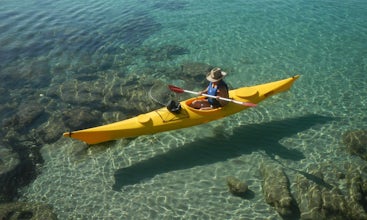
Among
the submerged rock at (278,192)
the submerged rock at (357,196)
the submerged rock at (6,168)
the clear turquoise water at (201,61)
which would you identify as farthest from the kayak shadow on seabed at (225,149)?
the submerged rock at (6,168)

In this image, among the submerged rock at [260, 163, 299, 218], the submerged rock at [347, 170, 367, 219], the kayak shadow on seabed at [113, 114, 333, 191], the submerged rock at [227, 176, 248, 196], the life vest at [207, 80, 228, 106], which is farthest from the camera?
the life vest at [207, 80, 228, 106]

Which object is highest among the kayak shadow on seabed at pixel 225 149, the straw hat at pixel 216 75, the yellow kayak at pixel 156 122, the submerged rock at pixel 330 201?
the straw hat at pixel 216 75

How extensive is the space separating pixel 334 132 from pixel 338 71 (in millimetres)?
4102

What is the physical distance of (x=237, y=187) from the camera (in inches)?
330

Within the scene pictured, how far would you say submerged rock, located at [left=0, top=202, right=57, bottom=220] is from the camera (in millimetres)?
7938

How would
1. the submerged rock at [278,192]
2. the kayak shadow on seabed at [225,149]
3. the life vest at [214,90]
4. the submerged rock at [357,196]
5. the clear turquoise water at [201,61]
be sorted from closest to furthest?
the submerged rock at [357,196] < the submerged rock at [278,192] < the clear turquoise water at [201,61] < the kayak shadow on seabed at [225,149] < the life vest at [214,90]

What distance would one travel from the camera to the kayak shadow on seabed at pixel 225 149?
932 cm

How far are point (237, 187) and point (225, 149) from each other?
179cm

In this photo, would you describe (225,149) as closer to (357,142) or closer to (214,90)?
(214,90)

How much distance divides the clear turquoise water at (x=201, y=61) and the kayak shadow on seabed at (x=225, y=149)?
0.10 feet

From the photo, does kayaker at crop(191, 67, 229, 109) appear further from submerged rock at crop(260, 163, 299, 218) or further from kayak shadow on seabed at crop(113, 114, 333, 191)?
submerged rock at crop(260, 163, 299, 218)

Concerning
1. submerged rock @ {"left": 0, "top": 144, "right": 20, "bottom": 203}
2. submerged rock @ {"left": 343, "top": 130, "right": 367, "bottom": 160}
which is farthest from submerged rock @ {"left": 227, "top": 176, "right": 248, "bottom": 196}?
submerged rock @ {"left": 0, "top": 144, "right": 20, "bottom": 203}

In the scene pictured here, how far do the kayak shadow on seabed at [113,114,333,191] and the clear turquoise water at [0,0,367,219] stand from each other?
0.10 ft

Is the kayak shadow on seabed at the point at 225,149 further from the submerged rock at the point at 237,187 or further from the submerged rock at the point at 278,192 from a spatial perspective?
the submerged rock at the point at 237,187
